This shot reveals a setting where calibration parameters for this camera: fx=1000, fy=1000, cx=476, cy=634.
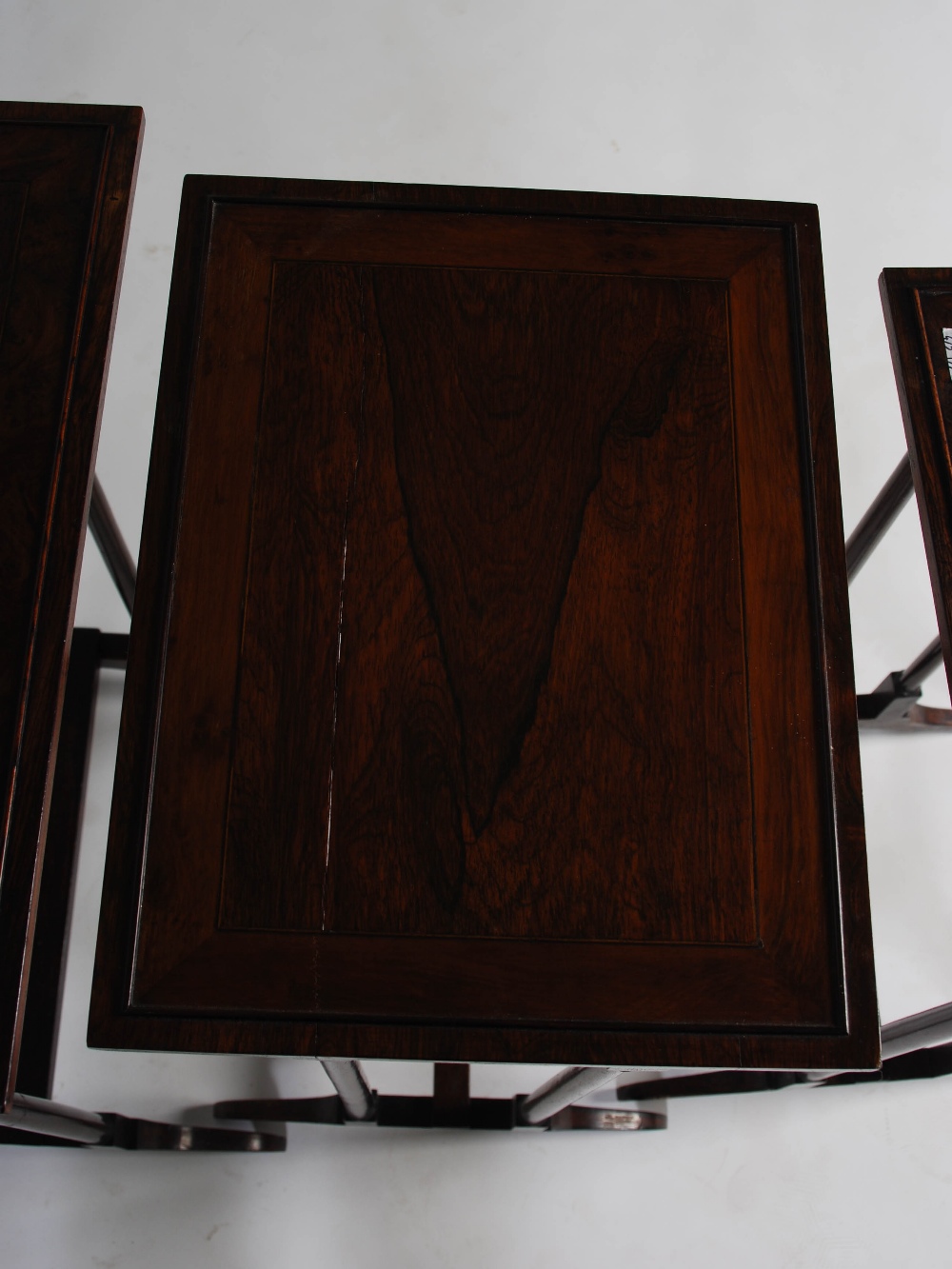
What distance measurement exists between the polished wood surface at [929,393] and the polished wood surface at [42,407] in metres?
0.62

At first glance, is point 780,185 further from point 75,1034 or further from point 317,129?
point 75,1034

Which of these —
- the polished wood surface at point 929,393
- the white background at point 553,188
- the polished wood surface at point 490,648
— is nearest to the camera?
the polished wood surface at point 490,648

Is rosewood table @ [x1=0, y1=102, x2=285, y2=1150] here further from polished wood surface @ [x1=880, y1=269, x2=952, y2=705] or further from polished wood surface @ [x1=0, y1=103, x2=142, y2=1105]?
polished wood surface @ [x1=880, y1=269, x2=952, y2=705]

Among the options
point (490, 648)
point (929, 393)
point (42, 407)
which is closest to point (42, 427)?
point (42, 407)

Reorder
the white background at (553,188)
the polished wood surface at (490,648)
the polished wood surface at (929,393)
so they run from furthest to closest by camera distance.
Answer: the white background at (553,188) < the polished wood surface at (929,393) < the polished wood surface at (490,648)

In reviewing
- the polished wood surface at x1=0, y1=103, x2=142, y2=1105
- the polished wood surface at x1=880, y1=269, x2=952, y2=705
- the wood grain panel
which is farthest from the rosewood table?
the polished wood surface at x1=880, y1=269, x2=952, y2=705

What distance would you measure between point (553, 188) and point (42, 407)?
1.18 m

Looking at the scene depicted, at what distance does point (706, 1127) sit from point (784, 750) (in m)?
0.69

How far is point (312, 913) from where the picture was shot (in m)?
0.61

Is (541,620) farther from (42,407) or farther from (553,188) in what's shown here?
(553,188)

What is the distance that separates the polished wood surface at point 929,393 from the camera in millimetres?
750

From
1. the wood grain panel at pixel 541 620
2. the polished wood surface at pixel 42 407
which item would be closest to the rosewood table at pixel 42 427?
the polished wood surface at pixel 42 407

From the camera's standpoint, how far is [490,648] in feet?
2.20

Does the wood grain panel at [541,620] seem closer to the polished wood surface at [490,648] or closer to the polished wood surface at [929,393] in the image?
the polished wood surface at [490,648]
